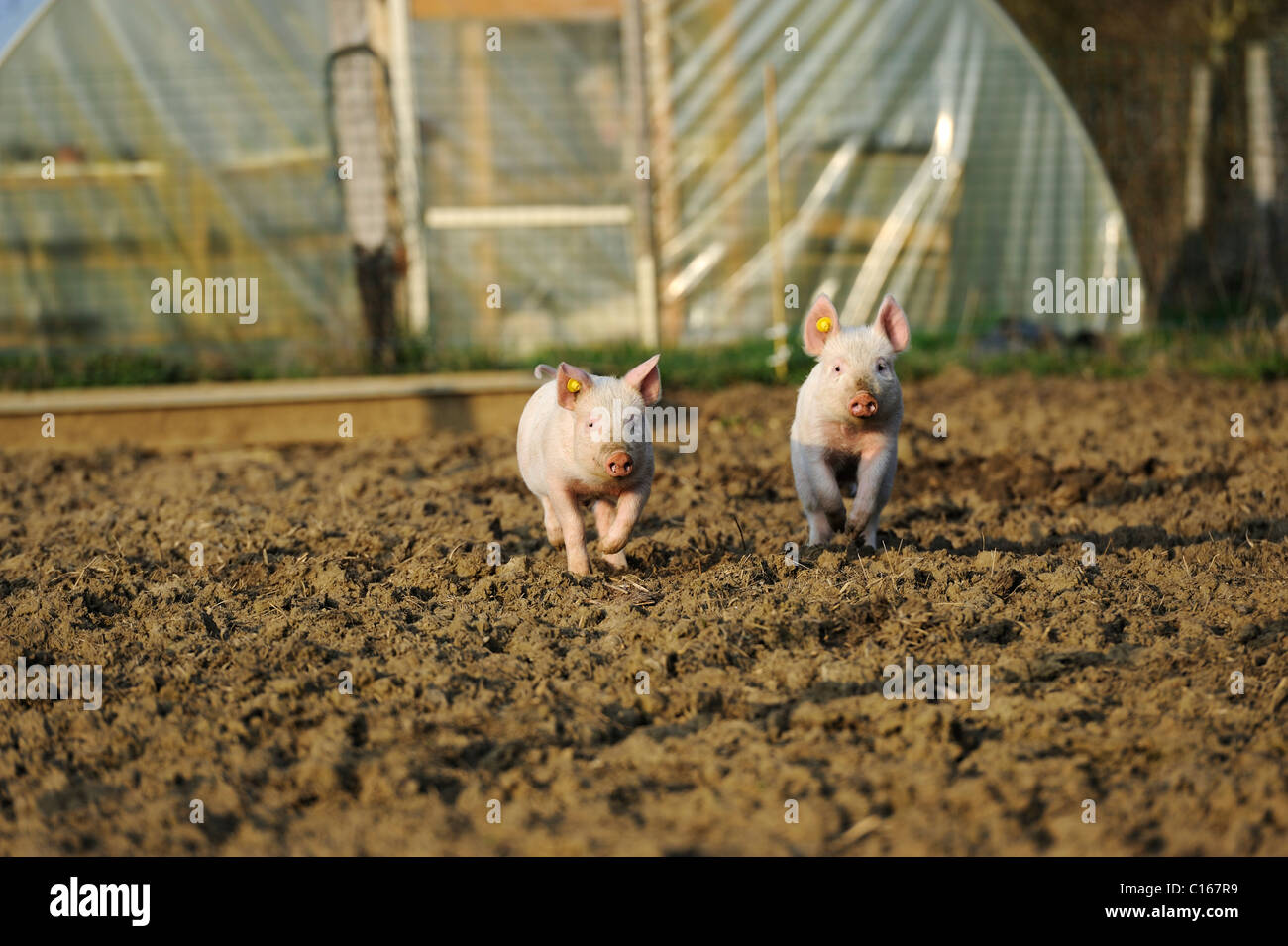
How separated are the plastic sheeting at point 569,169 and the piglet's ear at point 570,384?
691cm

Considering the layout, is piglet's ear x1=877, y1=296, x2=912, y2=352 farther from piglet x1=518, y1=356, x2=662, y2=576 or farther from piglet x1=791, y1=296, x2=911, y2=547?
piglet x1=518, y1=356, x2=662, y2=576

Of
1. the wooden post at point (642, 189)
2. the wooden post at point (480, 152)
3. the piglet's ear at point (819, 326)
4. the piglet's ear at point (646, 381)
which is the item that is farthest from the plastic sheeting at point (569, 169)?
the piglet's ear at point (646, 381)

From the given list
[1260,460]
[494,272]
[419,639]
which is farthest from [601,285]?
[419,639]

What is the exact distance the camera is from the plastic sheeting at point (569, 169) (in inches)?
439

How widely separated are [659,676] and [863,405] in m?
1.33

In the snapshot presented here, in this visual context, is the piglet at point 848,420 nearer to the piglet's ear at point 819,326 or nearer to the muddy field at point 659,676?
the piglet's ear at point 819,326

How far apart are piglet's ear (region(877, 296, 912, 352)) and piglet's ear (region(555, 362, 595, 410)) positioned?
1.09 meters

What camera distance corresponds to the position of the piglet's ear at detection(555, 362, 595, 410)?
13.6ft

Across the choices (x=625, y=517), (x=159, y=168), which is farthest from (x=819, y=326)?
(x=159, y=168)

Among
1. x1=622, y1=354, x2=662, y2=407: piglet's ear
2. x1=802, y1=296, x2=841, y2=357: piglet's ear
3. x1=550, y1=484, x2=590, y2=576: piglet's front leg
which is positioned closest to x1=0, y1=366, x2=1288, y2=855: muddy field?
x1=550, y1=484, x2=590, y2=576: piglet's front leg

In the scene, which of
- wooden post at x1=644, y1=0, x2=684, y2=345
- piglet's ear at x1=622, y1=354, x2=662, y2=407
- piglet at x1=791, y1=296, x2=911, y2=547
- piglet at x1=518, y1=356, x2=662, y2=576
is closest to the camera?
piglet at x1=518, y1=356, x2=662, y2=576

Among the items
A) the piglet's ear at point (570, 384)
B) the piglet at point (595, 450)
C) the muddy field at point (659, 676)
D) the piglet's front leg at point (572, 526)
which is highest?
the piglet's ear at point (570, 384)

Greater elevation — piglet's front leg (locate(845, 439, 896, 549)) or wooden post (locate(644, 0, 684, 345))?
wooden post (locate(644, 0, 684, 345))

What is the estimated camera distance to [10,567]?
15.7ft
